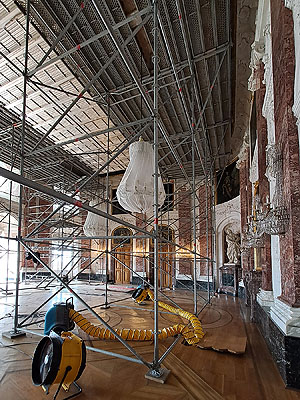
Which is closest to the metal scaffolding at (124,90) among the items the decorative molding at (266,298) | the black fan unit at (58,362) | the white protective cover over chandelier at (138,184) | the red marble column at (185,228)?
the white protective cover over chandelier at (138,184)

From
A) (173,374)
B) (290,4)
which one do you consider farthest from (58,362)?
(290,4)

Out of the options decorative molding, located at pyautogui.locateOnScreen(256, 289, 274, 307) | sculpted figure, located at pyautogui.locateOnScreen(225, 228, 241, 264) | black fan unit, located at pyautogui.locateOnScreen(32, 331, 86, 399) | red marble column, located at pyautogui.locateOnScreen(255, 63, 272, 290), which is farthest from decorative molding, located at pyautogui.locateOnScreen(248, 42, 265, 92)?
sculpted figure, located at pyautogui.locateOnScreen(225, 228, 241, 264)

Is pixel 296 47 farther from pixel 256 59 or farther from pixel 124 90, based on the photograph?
pixel 124 90

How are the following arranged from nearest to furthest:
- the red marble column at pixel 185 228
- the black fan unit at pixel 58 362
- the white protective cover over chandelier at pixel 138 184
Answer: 1. the black fan unit at pixel 58 362
2. the white protective cover over chandelier at pixel 138 184
3. the red marble column at pixel 185 228

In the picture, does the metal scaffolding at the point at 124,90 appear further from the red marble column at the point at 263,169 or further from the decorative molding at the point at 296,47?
the decorative molding at the point at 296,47

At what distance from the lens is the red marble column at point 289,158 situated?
301 cm

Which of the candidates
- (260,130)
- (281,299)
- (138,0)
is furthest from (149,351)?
(138,0)

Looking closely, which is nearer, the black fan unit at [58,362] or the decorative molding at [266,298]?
the black fan unit at [58,362]

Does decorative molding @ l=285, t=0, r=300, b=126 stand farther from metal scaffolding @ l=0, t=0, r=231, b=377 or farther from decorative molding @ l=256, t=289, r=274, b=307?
decorative molding @ l=256, t=289, r=274, b=307

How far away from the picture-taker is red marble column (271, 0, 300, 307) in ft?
9.87

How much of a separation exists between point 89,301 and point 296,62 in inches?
302

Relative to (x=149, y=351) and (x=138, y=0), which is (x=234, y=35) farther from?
(x=149, y=351)

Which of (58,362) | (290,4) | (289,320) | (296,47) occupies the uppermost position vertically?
(290,4)

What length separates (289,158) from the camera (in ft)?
10.3
